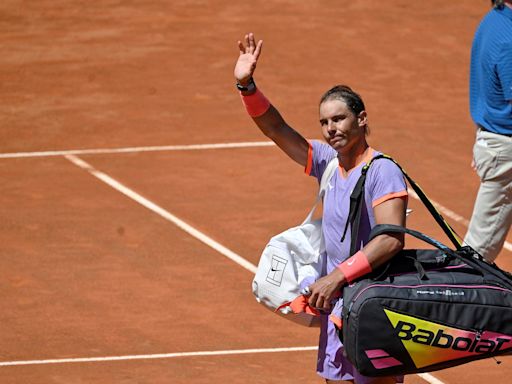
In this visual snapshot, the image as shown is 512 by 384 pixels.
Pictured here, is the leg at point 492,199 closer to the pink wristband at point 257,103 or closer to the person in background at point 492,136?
the person in background at point 492,136

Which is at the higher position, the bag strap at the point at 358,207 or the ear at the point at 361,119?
the ear at the point at 361,119

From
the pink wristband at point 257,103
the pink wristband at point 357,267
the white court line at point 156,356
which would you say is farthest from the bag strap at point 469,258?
the white court line at point 156,356

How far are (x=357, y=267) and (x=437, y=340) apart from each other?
0.50m

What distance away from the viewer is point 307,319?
6.75 metres

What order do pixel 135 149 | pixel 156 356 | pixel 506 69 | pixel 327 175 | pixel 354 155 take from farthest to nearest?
1. pixel 135 149
2. pixel 156 356
3. pixel 506 69
4. pixel 327 175
5. pixel 354 155

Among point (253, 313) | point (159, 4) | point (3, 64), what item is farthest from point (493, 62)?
point (159, 4)

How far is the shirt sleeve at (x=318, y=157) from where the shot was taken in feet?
22.9

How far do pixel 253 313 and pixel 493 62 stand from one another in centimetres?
282

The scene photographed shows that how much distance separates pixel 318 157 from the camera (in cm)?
700

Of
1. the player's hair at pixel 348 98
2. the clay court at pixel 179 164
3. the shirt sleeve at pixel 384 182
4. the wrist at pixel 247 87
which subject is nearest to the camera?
the shirt sleeve at pixel 384 182

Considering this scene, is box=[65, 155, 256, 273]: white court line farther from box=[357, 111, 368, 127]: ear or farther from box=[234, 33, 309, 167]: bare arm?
box=[357, 111, 368, 127]: ear

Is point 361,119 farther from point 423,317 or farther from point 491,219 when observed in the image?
point 491,219

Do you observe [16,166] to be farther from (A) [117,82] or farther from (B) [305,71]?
(B) [305,71]

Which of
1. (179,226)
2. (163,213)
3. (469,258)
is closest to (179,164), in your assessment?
(163,213)
